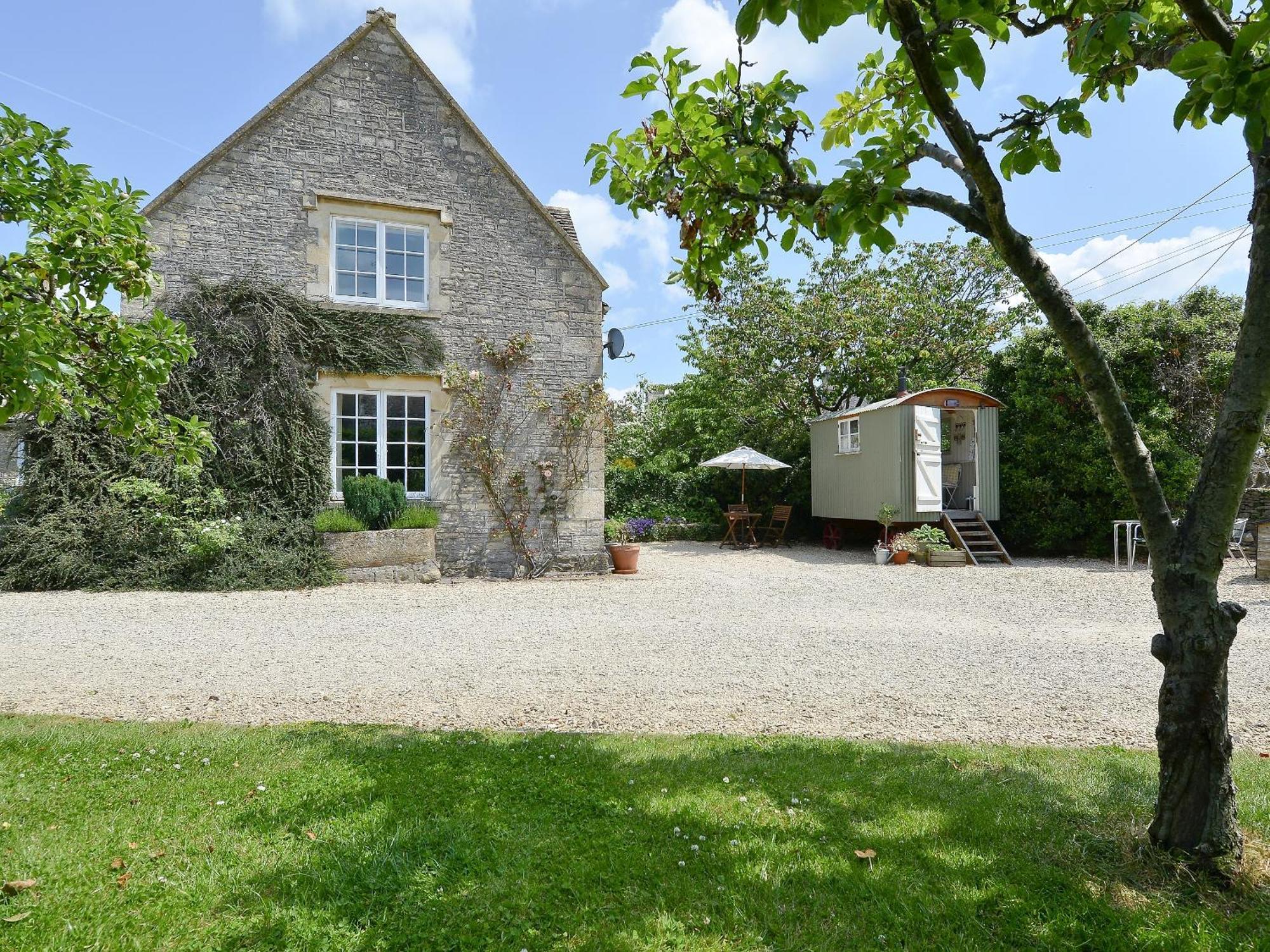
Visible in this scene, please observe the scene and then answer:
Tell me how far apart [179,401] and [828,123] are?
973 centimetres

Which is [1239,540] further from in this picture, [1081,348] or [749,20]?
[749,20]

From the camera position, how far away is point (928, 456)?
45.4ft

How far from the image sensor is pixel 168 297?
33.3ft

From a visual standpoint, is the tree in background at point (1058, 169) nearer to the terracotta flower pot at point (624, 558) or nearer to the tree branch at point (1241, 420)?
the tree branch at point (1241, 420)

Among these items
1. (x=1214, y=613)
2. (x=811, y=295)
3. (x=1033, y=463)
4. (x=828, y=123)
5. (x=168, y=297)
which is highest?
(x=811, y=295)

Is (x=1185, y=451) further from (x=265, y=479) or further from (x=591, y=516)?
(x=265, y=479)

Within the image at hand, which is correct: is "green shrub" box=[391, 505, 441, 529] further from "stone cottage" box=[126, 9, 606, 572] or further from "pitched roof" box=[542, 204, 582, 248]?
"pitched roof" box=[542, 204, 582, 248]

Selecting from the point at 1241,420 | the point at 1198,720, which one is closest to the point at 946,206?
the point at 1241,420

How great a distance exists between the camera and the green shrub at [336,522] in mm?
10070

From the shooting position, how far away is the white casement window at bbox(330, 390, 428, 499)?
10.9 m

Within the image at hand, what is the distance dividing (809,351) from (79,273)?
17.2m

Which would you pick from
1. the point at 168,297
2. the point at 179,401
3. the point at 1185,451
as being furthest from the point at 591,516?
the point at 1185,451

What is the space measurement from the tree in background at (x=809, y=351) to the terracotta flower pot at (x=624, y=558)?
23.0ft

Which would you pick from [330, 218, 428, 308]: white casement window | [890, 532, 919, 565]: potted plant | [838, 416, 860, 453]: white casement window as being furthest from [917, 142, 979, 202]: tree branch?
[838, 416, 860, 453]: white casement window
